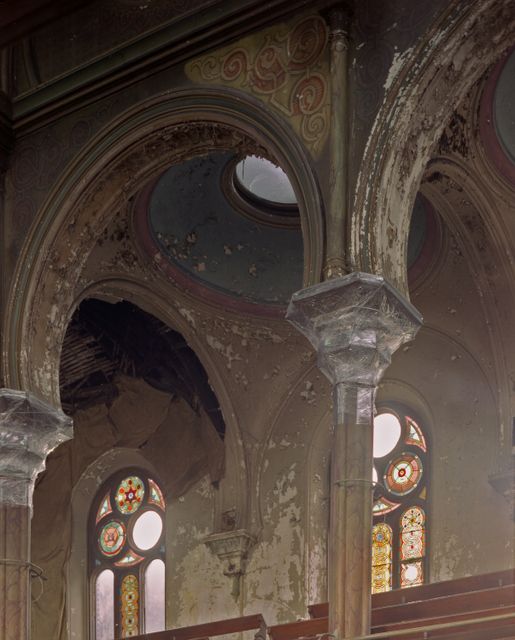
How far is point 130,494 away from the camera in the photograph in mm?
17297

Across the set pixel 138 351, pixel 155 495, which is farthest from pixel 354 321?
pixel 155 495

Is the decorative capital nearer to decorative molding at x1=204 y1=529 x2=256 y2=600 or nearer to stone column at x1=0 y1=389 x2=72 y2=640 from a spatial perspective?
decorative molding at x1=204 y1=529 x2=256 y2=600

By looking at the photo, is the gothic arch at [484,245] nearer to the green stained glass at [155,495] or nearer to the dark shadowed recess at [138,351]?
the dark shadowed recess at [138,351]

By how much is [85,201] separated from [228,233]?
2659 millimetres

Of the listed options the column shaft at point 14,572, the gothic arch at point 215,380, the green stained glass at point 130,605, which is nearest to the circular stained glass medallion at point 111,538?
the green stained glass at point 130,605

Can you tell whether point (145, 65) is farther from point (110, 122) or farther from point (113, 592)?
point (113, 592)

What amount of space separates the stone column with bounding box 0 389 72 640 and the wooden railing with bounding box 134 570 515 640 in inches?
73.5

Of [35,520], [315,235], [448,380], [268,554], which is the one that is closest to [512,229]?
[448,380]

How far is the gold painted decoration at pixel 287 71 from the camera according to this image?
12570mm

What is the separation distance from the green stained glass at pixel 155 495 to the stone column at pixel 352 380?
5.33 m

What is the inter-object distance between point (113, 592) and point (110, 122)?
542cm

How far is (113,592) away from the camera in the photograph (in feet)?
55.7

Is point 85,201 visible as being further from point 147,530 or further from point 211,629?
point 147,530

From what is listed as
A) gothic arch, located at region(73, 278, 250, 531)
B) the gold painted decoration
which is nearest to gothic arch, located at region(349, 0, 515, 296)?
the gold painted decoration
